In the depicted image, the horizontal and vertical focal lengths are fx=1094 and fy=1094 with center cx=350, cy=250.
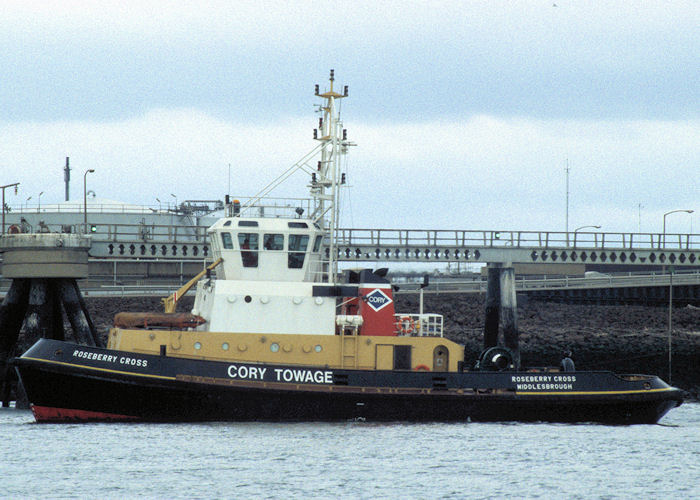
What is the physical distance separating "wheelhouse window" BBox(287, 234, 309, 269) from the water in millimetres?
4707

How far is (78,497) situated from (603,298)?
149 feet

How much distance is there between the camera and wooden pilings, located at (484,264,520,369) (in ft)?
145

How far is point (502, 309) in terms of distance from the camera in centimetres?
4456

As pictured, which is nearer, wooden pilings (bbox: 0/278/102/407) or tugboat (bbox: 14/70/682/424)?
tugboat (bbox: 14/70/682/424)

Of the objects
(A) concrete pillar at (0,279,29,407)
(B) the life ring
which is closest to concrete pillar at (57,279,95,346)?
(A) concrete pillar at (0,279,29,407)

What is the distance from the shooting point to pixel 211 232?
3114cm

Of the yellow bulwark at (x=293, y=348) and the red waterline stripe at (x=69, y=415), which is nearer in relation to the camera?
the red waterline stripe at (x=69, y=415)

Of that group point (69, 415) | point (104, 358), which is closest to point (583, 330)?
point (104, 358)

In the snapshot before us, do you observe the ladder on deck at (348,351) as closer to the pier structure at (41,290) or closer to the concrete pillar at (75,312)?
the pier structure at (41,290)

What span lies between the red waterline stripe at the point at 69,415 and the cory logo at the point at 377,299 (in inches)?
283

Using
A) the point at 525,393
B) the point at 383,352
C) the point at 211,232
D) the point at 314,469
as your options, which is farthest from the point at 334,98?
the point at 314,469

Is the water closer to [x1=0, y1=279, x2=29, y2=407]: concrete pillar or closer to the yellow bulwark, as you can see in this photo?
the yellow bulwark

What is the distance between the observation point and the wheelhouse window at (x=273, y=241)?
30.6 m

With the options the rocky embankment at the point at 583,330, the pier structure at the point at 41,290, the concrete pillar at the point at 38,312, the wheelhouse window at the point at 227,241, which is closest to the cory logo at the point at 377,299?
the wheelhouse window at the point at 227,241
